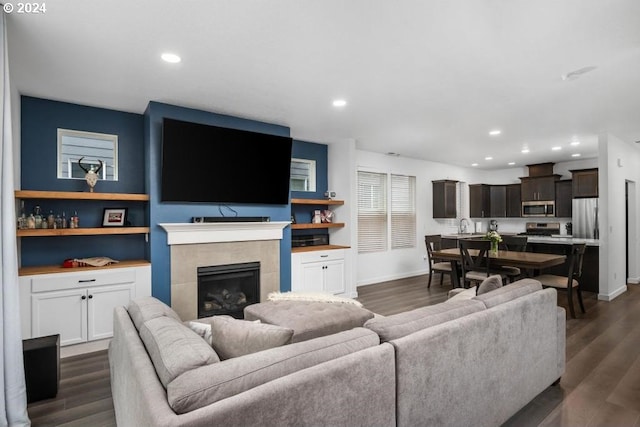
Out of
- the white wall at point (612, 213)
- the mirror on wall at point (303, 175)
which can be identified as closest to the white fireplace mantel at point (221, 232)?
the mirror on wall at point (303, 175)

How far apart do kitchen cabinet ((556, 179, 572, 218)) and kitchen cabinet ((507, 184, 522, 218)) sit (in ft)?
2.80

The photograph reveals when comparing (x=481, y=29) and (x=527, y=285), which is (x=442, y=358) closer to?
(x=527, y=285)

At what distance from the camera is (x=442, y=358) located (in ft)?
5.71

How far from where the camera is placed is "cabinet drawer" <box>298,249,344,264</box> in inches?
199

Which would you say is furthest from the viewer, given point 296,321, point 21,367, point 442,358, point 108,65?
point 108,65

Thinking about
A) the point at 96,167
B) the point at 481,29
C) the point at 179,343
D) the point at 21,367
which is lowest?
the point at 21,367

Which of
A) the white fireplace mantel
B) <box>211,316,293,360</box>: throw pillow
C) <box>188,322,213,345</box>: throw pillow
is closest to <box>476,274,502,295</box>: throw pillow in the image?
<box>211,316,293,360</box>: throw pillow

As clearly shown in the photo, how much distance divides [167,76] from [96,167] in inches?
62.2

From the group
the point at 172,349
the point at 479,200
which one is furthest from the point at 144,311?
the point at 479,200

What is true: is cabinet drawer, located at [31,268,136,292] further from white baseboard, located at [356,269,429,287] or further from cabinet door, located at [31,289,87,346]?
white baseboard, located at [356,269,429,287]

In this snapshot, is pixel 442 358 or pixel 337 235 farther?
pixel 337 235

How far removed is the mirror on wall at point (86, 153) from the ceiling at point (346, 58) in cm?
41

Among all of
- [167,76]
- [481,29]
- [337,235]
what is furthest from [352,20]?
[337,235]

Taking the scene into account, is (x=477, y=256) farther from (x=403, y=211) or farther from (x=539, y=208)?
(x=539, y=208)
